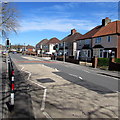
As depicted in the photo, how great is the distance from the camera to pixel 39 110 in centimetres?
462

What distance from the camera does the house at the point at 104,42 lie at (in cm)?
2824

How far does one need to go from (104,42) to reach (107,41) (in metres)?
1.07

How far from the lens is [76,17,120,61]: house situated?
28.2 meters

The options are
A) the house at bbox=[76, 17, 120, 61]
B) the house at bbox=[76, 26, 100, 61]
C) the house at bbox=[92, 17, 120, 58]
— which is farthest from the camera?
the house at bbox=[76, 26, 100, 61]

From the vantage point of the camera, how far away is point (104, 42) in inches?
1236

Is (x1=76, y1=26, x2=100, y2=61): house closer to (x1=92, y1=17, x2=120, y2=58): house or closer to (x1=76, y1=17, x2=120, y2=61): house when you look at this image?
(x1=76, y1=17, x2=120, y2=61): house

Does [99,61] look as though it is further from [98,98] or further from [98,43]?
[98,98]

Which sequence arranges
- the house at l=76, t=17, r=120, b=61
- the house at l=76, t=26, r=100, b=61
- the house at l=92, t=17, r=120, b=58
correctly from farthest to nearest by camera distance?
the house at l=76, t=26, r=100, b=61 → the house at l=76, t=17, r=120, b=61 → the house at l=92, t=17, r=120, b=58

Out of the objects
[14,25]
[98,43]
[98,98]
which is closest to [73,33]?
[98,43]

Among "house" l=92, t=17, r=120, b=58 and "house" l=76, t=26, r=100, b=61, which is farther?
"house" l=76, t=26, r=100, b=61

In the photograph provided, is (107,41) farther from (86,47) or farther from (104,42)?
(86,47)

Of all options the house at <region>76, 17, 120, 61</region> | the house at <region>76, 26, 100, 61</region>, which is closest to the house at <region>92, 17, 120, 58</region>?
the house at <region>76, 17, 120, 61</region>

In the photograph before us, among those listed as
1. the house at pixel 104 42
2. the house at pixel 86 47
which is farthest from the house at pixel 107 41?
the house at pixel 86 47

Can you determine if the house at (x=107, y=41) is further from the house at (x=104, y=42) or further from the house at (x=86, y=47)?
the house at (x=86, y=47)
